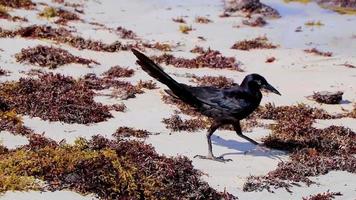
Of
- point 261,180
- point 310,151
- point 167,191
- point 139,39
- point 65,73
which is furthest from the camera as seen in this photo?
point 139,39

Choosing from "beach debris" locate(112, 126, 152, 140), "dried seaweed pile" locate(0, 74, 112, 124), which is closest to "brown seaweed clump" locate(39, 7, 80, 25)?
"dried seaweed pile" locate(0, 74, 112, 124)

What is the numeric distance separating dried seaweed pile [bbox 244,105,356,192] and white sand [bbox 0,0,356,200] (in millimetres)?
185

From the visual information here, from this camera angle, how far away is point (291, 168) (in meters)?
8.62

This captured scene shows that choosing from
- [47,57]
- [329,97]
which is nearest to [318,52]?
[329,97]

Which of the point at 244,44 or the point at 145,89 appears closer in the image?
the point at 145,89

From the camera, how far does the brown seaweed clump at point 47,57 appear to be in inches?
572

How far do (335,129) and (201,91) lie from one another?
2999 millimetres

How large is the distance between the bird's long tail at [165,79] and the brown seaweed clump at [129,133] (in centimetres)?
118

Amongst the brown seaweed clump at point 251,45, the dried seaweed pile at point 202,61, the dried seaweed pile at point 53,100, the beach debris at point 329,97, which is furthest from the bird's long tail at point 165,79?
the brown seaweed clump at point 251,45

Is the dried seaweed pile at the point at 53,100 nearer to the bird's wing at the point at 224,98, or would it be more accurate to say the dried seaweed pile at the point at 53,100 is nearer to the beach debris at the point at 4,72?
the beach debris at the point at 4,72

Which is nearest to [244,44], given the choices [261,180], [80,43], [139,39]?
[139,39]

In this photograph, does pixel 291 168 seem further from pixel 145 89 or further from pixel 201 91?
pixel 145 89

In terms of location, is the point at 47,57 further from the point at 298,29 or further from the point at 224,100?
the point at 298,29

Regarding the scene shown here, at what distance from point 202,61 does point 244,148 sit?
7.42 meters
